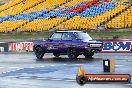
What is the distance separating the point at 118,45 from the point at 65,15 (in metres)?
28.8

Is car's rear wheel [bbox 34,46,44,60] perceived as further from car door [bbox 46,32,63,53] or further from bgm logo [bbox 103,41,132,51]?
bgm logo [bbox 103,41,132,51]

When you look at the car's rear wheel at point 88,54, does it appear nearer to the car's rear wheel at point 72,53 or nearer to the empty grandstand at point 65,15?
the car's rear wheel at point 72,53

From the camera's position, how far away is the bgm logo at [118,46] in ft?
106

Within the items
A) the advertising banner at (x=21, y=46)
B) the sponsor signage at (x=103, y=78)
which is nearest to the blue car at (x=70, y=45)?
the advertising banner at (x=21, y=46)

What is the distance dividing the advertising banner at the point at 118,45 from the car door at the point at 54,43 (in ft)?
17.5

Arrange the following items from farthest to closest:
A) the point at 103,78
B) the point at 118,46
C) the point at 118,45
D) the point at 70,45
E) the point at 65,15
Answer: the point at 65,15 → the point at 118,46 → the point at 118,45 → the point at 70,45 → the point at 103,78

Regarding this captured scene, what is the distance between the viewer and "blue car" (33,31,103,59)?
1105 inches

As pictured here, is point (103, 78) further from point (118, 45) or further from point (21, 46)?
point (21, 46)

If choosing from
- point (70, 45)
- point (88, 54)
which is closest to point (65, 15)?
point (88, 54)

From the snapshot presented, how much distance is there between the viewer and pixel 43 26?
5791 centimetres

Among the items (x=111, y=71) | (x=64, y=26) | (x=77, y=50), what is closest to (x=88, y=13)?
(x=64, y=26)

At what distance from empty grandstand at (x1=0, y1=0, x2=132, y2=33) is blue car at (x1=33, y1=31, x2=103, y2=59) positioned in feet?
55.4

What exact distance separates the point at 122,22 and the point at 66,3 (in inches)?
899

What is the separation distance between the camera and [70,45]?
92.9 feet
